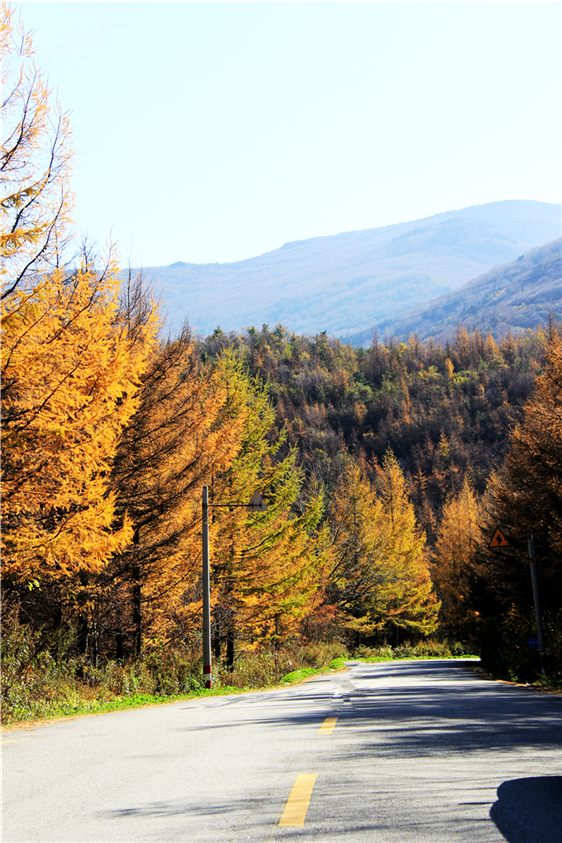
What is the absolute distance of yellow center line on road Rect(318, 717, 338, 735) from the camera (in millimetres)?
7664

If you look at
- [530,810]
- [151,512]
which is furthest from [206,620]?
[530,810]

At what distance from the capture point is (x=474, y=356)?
14538cm

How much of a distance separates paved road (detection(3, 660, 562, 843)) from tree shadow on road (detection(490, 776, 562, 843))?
11 millimetres

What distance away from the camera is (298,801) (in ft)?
14.9

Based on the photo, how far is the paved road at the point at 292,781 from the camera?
3996 mm

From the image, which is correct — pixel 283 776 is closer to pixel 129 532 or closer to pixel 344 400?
pixel 129 532

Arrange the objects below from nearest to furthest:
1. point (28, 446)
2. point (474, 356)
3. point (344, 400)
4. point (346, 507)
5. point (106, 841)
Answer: point (106, 841), point (28, 446), point (346, 507), point (344, 400), point (474, 356)

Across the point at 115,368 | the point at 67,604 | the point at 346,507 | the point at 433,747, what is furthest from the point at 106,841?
the point at 346,507

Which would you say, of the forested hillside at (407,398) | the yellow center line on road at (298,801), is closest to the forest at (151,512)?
the yellow center line on road at (298,801)

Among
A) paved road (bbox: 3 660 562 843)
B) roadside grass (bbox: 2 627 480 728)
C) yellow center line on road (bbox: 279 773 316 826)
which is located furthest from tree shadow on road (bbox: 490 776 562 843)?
roadside grass (bbox: 2 627 480 728)

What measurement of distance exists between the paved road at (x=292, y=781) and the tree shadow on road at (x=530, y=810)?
0.01 metres

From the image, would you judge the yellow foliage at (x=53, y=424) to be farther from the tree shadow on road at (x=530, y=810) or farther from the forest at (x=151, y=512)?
the tree shadow on road at (x=530, y=810)

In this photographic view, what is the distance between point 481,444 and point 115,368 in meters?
111

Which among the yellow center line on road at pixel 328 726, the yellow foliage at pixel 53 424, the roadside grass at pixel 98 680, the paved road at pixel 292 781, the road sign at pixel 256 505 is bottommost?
the roadside grass at pixel 98 680
